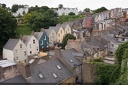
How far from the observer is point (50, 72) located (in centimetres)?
2941

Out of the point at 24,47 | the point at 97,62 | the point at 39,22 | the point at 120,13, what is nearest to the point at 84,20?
the point at 39,22

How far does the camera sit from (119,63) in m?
30.4

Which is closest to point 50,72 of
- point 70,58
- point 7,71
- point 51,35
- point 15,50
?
point 70,58

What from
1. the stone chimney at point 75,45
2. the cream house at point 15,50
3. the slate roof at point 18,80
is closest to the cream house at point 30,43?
the cream house at point 15,50

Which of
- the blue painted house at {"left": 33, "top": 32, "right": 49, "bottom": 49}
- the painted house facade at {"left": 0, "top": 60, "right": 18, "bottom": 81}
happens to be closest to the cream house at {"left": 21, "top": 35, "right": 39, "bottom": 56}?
the blue painted house at {"left": 33, "top": 32, "right": 49, "bottom": 49}

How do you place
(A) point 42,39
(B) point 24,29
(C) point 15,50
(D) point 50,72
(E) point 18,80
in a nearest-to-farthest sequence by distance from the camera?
1. (E) point 18,80
2. (D) point 50,72
3. (C) point 15,50
4. (A) point 42,39
5. (B) point 24,29

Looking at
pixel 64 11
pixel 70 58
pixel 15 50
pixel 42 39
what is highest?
pixel 64 11

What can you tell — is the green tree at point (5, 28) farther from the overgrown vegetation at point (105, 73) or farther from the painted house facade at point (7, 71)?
the overgrown vegetation at point (105, 73)

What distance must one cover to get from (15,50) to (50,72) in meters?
19.0

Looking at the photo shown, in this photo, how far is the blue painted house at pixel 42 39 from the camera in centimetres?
5647

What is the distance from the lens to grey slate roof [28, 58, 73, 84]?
89.1ft

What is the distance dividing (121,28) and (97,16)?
1778 centimetres

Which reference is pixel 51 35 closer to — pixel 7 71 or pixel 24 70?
pixel 7 71

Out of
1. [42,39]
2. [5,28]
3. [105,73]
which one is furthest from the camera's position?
[42,39]
